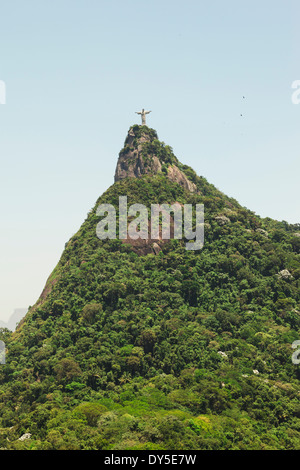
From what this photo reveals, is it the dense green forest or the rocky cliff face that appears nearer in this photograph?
Answer: the dense green forest

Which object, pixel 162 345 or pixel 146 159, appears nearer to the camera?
pixel 162 345

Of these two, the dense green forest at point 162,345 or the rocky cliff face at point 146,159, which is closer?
the dense green forest at point 162,345

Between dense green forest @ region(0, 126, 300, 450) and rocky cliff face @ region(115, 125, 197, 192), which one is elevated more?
rocky cliff face @ region(115, 125, 197, 192)

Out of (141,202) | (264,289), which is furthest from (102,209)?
(264,289)

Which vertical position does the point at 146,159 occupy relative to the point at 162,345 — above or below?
above

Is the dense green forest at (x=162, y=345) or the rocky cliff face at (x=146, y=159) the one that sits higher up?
the rocky cliff face at (x=146, y=159)
